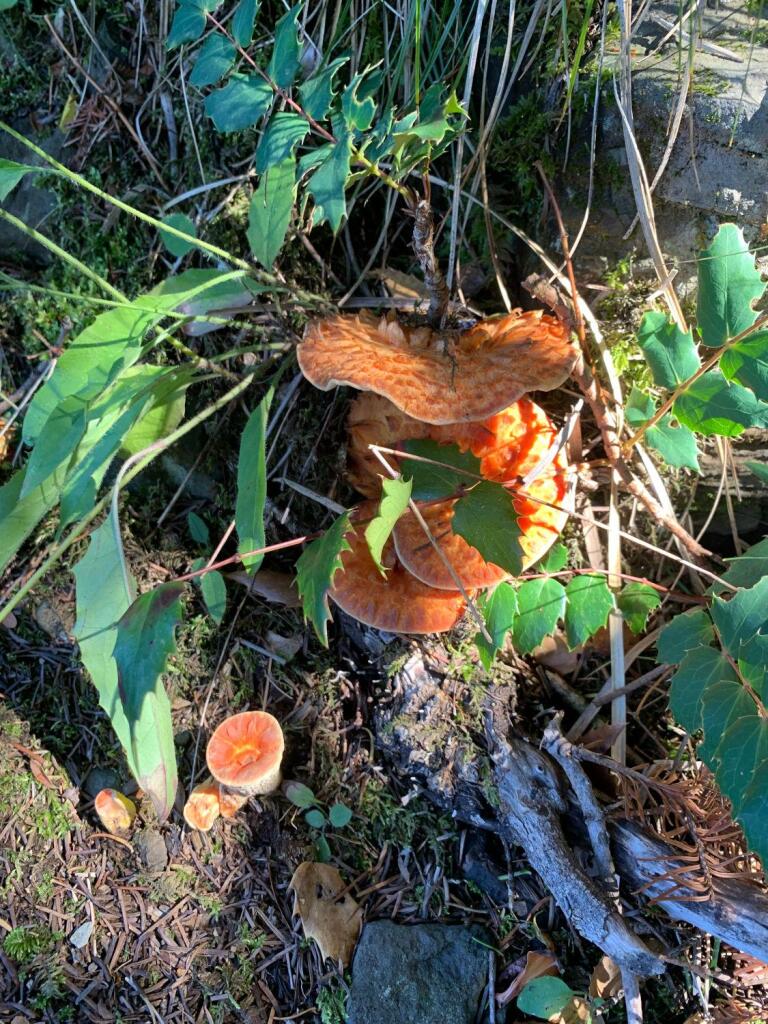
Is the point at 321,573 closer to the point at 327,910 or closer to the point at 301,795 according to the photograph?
the point at 301,795

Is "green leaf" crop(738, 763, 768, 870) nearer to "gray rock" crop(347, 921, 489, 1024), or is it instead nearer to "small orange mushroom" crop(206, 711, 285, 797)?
"gray rock" crop(347, 921, 489, 1024)

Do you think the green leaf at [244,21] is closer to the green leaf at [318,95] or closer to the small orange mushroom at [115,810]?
the green leaf at [318,95]

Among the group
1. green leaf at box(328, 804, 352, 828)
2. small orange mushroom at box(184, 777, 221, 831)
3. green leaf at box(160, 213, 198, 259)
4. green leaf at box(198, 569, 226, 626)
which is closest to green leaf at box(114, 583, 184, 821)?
green leaf at box(198, 569, 226, 626)

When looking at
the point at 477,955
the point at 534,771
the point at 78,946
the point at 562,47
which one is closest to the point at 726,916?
the point at 534,771

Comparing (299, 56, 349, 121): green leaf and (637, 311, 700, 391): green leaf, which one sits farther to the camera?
(637, 311, 700, 391): green leaf

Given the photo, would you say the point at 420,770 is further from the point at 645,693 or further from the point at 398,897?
the point at 645,693
